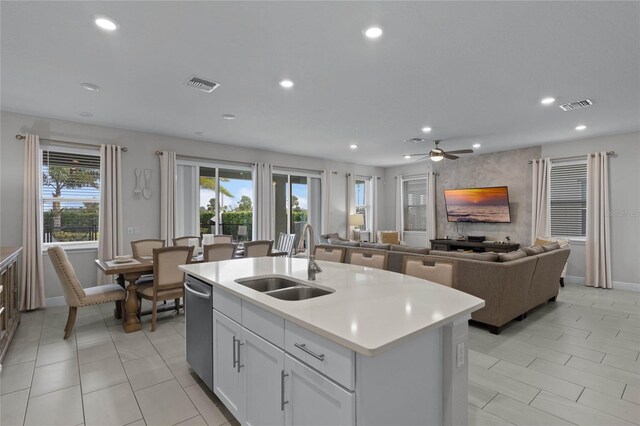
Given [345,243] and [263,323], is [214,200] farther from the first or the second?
[263,323]

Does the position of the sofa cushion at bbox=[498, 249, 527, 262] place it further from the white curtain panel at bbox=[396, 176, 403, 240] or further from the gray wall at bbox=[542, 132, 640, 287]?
the white curtain panel at bbox=[396, 176, 403, 240]

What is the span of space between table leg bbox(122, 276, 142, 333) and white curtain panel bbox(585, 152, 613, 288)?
24.4 feet

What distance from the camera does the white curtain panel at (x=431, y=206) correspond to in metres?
8.30

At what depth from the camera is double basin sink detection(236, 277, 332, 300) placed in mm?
2115

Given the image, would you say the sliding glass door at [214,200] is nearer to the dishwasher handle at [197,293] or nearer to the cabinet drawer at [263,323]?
the dishwasher handle at [197,293]

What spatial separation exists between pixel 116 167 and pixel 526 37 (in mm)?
5555

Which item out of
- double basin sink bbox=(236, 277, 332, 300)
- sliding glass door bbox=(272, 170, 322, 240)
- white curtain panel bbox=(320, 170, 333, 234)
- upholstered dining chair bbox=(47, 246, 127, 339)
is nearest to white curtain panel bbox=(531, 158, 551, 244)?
white curtain panel bbox=(320, 170, 333, 234)

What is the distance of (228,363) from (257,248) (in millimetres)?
2521

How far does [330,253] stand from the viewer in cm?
346

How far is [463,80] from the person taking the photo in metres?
3.30

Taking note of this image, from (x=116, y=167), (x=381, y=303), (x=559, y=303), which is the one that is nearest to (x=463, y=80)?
(x=381, y=303)

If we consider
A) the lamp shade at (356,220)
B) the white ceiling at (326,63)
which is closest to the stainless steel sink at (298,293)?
the white ceiling at (326,63)

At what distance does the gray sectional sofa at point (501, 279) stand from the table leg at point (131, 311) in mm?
2270

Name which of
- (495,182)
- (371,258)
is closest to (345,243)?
(371,258)
